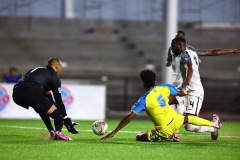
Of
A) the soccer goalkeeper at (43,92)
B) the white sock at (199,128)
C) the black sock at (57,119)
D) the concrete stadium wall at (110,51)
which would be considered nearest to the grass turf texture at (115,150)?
the white sock at (199,128)

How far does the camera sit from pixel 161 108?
1027 centimetres

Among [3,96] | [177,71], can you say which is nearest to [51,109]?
[177,71]

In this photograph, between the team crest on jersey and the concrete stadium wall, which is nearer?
the team crest on jersey

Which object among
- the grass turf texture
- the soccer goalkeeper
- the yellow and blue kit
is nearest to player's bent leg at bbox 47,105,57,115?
the soccer goalkeeper

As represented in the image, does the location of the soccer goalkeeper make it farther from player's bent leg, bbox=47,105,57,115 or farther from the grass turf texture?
the grass turf texture

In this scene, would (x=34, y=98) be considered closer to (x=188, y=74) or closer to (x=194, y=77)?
(x=188, y=74)

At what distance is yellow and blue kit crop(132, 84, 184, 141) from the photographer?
33.3 ft

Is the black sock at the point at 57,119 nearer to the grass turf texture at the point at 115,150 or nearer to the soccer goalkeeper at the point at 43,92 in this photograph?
the soccer goalkeeper at the point at 43,92

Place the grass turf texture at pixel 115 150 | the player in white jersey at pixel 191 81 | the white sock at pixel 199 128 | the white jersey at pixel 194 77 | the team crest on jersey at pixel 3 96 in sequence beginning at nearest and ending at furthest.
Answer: the grass turf texture at pixel 115 150 < the white sock at pixel 199 128 < the player in white jersey at pixel 191 81 < the white jersey at pixel 194 77 < the team crest on jersey at pixel 3 96

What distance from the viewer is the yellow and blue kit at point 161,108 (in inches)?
400

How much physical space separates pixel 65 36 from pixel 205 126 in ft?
67.6

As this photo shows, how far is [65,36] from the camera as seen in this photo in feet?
101

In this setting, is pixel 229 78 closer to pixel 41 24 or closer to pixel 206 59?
pixel 206 59

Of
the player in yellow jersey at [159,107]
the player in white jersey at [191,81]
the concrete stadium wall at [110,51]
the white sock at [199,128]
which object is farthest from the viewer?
the concrete stadium wall at [110,51]
